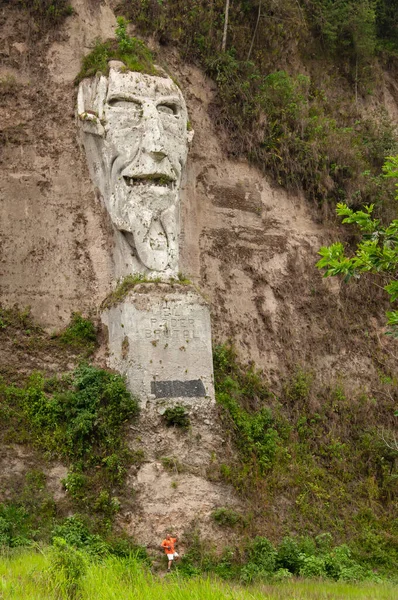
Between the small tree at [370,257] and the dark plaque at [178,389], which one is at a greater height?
the small tree at [370,257]

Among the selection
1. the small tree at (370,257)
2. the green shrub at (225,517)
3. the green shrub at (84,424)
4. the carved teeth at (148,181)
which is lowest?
the green shrub at (225,517)

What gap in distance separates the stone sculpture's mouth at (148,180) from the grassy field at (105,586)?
6.14 meters

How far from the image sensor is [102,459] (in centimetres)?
1171

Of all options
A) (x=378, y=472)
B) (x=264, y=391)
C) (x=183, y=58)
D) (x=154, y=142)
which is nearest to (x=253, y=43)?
(x=183, y=58)

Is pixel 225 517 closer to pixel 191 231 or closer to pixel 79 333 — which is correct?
pixel 79 333

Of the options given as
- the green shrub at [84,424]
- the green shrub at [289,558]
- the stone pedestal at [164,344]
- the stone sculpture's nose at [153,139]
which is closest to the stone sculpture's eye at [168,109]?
the stone sculpture's nose at [153,139]

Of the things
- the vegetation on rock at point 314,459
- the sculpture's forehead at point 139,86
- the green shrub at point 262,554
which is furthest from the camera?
the sculpture's forehead at point 139,86

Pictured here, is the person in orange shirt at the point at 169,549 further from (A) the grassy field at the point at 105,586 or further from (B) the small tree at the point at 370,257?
(B) the small tree at the point at 370,257

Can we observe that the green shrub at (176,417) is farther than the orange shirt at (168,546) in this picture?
Yes

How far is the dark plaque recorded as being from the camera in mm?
12125

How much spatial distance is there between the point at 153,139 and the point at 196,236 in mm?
2385

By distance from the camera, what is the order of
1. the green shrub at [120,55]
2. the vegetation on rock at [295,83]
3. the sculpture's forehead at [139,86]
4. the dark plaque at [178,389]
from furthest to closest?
the vegetation on rock at [295,83], the green shrub at [120,55], the sculpture's forehead at [139,86], the dark plaque at [178,389]

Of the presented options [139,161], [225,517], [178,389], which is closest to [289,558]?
[225,517]

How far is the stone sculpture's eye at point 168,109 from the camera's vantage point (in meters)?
13.9
